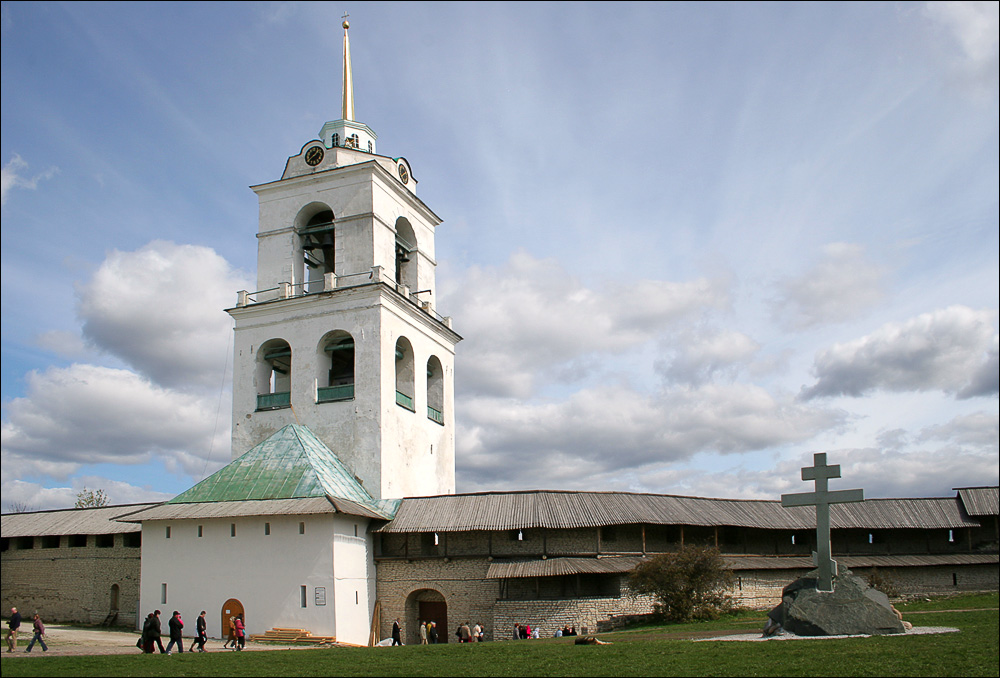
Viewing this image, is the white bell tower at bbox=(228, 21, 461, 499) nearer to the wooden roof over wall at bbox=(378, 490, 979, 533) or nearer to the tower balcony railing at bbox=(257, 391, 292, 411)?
the tower balcony railing at bbox=(257, 391, 292, 411)

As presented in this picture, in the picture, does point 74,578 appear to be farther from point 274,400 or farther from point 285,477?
point 285,477

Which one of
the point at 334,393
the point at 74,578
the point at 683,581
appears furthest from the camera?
the point at 74,578

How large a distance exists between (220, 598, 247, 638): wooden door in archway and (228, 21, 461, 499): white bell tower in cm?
531

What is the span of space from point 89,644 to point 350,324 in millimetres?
12187

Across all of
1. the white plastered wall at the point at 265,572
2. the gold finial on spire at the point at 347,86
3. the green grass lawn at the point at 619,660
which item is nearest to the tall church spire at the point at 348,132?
the gold finial on spire at the point at 347,86

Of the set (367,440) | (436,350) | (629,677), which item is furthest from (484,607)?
(629,677)

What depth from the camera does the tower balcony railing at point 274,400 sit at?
93.8 ft

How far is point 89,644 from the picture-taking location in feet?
66.5

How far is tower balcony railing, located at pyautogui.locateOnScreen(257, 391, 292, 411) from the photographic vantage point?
93.8 ft

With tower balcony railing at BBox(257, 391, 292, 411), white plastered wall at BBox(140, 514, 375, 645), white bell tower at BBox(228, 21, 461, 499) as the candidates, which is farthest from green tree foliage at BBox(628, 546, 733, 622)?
tower balcony railing at BBox(257, 391, 292, 411)

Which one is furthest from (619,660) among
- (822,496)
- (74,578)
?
(74,578)

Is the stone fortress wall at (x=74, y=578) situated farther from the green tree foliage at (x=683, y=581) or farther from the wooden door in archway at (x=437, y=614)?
the green tree foliage at (x=683, y=581)

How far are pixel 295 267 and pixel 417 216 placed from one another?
530cm

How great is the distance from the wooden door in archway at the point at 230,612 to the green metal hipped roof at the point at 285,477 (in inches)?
113
